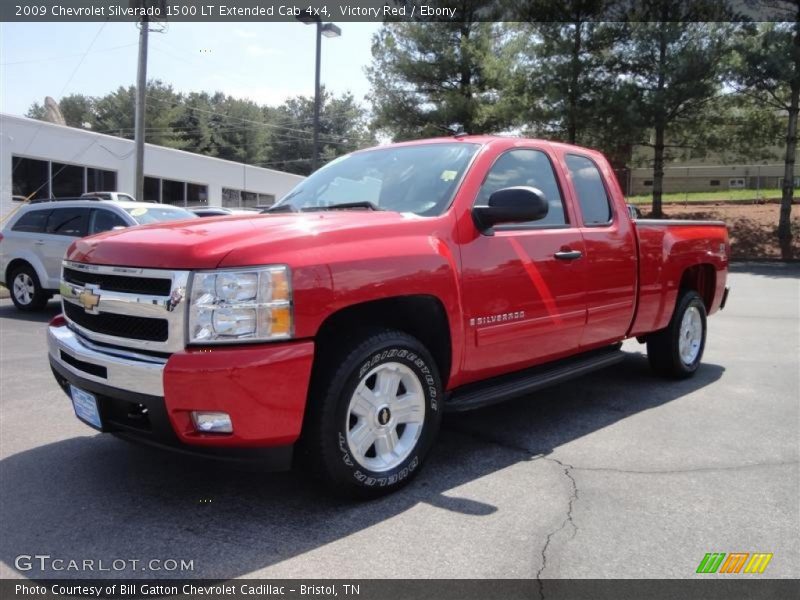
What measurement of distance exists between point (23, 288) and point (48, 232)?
1.05m

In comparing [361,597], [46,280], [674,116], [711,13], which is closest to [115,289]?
[361,597]

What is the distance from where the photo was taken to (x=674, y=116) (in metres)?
22.0

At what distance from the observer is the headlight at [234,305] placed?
2.93 m

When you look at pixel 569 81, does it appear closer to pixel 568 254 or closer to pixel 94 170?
pixel 94 170

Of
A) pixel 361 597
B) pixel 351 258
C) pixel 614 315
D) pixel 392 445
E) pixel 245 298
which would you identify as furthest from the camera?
pixel 614 315

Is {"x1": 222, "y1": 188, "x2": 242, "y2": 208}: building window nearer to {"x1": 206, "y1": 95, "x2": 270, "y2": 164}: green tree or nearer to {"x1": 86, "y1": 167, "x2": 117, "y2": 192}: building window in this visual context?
{"x1": 86, "y1": 167, "x2": 117, "y2": 192}: building window

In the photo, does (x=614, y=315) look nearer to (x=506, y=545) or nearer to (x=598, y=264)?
(x=598, y=264)

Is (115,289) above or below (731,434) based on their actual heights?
above

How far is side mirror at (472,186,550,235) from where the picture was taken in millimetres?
3729

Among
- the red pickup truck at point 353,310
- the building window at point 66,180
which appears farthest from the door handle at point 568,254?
the building window at point 66,180

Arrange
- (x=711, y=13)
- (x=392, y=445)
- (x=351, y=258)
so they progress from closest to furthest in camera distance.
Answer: (x=351, y=258) → (x=392, y=445) → (x=711, y=13)

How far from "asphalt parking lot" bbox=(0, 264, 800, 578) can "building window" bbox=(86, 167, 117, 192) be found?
20.1 metres

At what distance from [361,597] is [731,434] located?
322cm

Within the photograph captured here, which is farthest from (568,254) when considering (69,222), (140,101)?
(140,101)
